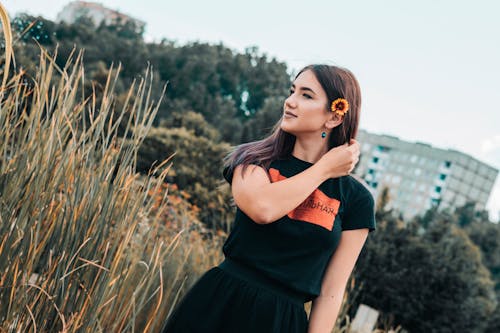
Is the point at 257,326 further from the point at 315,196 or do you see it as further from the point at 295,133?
the point at 295,133

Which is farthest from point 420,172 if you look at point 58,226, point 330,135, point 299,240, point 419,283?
point 58,226

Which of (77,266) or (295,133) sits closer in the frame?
(77,266)

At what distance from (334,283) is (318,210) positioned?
0.20 meters

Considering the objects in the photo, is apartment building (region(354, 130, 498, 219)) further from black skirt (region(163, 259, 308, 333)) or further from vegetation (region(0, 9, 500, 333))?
black skirt (region(163, 259, 308, 333))

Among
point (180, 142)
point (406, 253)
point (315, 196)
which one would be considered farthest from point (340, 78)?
point (180, 142)

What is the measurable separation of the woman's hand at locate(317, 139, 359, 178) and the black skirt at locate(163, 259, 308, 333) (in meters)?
0.33

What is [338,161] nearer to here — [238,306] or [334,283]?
[334,283]

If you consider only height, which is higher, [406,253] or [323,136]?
[323,136]

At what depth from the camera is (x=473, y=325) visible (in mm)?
13469

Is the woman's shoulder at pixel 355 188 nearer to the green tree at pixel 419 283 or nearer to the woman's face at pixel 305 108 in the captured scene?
the woman's face at pixel 305 108

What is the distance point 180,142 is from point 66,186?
588 inches

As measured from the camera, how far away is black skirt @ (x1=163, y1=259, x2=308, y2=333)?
1.56 m

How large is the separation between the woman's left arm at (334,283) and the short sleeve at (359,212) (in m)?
0.02

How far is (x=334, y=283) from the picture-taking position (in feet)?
5.34
